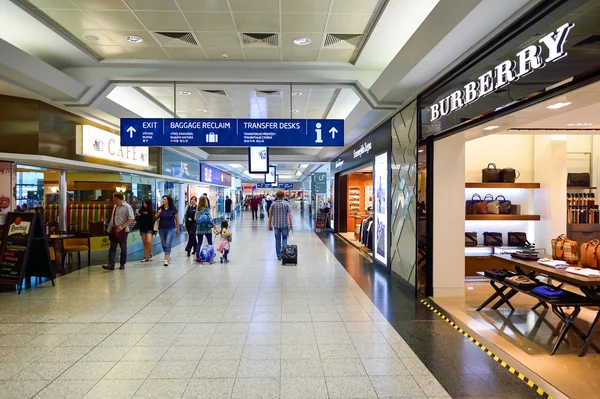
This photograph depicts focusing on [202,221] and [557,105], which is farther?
[202,221]

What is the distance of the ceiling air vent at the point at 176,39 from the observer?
5137 millimetres

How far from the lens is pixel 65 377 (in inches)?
119

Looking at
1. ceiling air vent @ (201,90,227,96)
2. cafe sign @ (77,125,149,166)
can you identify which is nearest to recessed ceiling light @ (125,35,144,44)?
ceiling air vent @ (201,90,227,96)

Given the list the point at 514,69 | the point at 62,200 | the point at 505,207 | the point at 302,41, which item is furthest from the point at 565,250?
the point at 62,200

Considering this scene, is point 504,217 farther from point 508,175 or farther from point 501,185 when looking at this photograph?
point 508,175

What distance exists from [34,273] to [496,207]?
7.91 meters

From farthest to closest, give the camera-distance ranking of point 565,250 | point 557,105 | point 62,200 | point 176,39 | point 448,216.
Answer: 1. point 62,200
2. point 448,216
3. point 176,39
4. point 565,250
5. point 557,105

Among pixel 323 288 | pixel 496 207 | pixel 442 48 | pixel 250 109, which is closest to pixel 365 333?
pixel 323 288

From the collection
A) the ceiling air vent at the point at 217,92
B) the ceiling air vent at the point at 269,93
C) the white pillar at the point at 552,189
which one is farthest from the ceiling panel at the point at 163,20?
the white pillar at the point at 552,189

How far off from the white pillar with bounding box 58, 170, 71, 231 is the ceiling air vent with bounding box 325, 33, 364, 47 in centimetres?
641

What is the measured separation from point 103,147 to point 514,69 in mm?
8239

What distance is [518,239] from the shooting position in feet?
22.6

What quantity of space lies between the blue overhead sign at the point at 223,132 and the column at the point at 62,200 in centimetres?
277

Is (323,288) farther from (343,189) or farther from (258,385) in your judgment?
(343,189)
